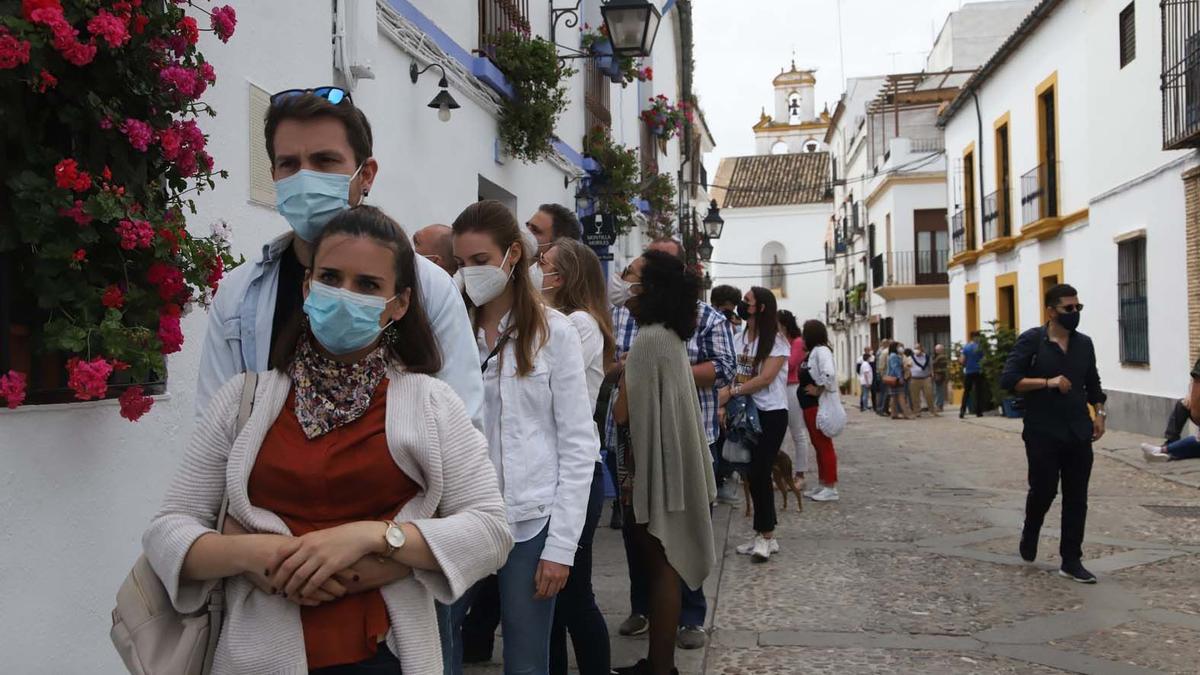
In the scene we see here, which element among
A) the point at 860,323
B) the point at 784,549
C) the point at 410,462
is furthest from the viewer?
the point at 860,323

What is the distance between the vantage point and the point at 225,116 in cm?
450

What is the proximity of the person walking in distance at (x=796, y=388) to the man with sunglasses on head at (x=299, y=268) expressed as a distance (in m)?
7.40

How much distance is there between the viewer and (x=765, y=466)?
22.7ft

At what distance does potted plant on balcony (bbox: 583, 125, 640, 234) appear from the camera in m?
13.1

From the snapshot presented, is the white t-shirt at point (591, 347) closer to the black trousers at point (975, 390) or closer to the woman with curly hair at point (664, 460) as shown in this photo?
the woman with curly hair at point (664, 460)

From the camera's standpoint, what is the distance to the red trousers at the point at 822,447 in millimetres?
9930

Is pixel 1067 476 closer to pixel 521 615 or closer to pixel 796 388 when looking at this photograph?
pixel 796 388

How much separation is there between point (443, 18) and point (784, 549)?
460cm

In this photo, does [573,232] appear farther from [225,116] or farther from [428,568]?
[428,568]

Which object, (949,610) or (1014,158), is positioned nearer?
(949,610)

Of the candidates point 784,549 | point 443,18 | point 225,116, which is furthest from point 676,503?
point 443,18

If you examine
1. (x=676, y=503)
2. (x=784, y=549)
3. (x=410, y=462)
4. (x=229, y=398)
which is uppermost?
(x=229, y=398)

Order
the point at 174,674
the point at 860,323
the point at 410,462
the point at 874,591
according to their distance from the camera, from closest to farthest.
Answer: the point at 174,674 < the point at 410,462 < the point at 874,591 < the point at 860,323

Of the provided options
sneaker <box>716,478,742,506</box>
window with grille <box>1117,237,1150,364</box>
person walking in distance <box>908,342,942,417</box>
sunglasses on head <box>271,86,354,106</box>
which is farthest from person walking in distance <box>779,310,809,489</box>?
person walking in distance <box>908,342,942,417</box>
